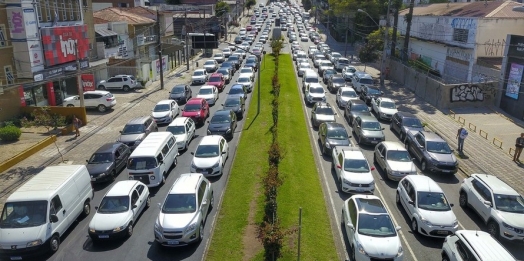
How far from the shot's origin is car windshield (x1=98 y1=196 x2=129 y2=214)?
16.7m

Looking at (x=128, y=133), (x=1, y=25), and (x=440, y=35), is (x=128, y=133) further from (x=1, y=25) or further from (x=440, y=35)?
(x=440, y=35)

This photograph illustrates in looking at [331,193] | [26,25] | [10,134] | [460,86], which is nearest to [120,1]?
[26,25]

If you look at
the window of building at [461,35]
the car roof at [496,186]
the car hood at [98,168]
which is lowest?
the car hood at [98,168]

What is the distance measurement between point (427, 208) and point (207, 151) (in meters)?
11.1

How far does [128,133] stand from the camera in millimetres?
26188

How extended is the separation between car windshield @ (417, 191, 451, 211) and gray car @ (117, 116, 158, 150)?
53.1ft

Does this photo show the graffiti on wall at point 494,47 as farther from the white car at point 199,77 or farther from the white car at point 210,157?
the white car at point 210,157

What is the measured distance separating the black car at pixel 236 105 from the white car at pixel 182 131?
530 centimetres

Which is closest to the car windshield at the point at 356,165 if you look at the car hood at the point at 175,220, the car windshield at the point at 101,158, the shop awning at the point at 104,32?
the car hood at the point at 175,220

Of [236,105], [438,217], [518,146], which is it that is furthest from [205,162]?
[518,146]

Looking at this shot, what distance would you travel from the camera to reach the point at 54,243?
15758 mm

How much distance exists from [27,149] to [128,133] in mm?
6197

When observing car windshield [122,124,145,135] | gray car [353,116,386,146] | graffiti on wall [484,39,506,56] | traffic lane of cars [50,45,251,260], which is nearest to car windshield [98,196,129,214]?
traffic lane of cars [50,45,251,260]

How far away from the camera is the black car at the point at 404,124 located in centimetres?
2764
